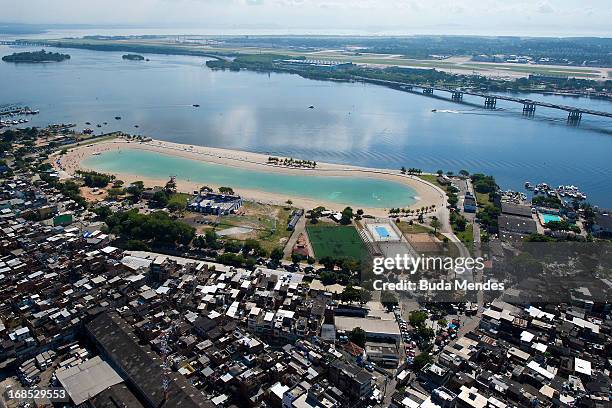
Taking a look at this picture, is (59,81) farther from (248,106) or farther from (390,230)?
(390,230)

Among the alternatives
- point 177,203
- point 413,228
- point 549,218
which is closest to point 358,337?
point 413,228

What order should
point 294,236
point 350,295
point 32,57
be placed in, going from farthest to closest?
point 32,57 < point 294,236 < point 350,295

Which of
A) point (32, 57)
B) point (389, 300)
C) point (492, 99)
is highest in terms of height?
point (32, 57)

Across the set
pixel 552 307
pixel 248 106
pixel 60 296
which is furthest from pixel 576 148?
pixel 60 296

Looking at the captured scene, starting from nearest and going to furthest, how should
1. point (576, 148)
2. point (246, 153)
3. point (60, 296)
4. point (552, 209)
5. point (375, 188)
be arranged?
point (60, 296) < point (552, 209) < point (375, 188) < point (246, 153) < point (576, 148)

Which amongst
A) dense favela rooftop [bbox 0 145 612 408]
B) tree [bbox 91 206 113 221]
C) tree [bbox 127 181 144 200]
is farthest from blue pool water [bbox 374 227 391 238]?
tree [bbox 127 181 144 200]

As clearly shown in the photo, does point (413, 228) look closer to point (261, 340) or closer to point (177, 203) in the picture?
point (261, 340)
